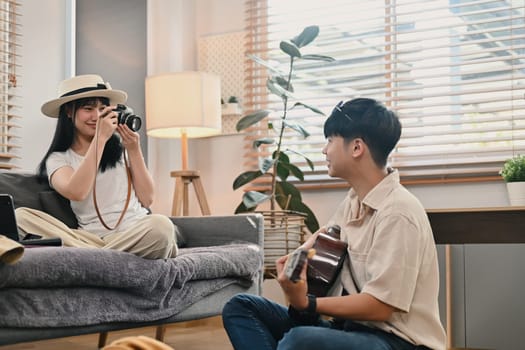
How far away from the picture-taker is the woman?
258cm

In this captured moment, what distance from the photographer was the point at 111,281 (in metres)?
2.20

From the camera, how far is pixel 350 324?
160 cm

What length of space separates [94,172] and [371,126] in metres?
1.34

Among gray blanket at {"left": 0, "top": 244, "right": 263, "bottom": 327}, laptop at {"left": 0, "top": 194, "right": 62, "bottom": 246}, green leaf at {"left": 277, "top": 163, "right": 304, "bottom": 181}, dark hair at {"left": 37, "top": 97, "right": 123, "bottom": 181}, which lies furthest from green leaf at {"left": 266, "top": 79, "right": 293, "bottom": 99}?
laptop at {"left": 0, "top": 194, "right": 62, "bottom": 246}

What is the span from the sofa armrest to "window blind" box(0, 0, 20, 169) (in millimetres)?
966

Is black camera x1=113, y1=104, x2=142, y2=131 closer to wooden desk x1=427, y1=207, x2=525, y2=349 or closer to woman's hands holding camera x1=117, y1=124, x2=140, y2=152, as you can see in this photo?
woman's hands holding camera x1=117, y1=124, x2=140, y2=152

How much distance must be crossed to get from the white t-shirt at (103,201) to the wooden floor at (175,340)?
66 centimetres

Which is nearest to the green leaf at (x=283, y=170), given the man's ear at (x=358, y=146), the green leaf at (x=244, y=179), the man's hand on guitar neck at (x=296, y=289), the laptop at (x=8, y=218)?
the green leaf at (x=244, y=179)

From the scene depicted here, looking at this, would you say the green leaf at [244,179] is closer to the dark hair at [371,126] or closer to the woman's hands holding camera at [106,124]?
the woman's hands holding camera at [106,124]

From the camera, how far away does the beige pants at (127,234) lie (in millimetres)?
2365

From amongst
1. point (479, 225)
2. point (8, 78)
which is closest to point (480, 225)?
point (479, 225)

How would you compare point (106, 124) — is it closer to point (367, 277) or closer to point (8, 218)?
point (8, 218)

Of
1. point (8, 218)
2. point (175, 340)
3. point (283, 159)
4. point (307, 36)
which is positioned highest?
point (307, 36)

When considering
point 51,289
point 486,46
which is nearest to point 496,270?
point 486,46
